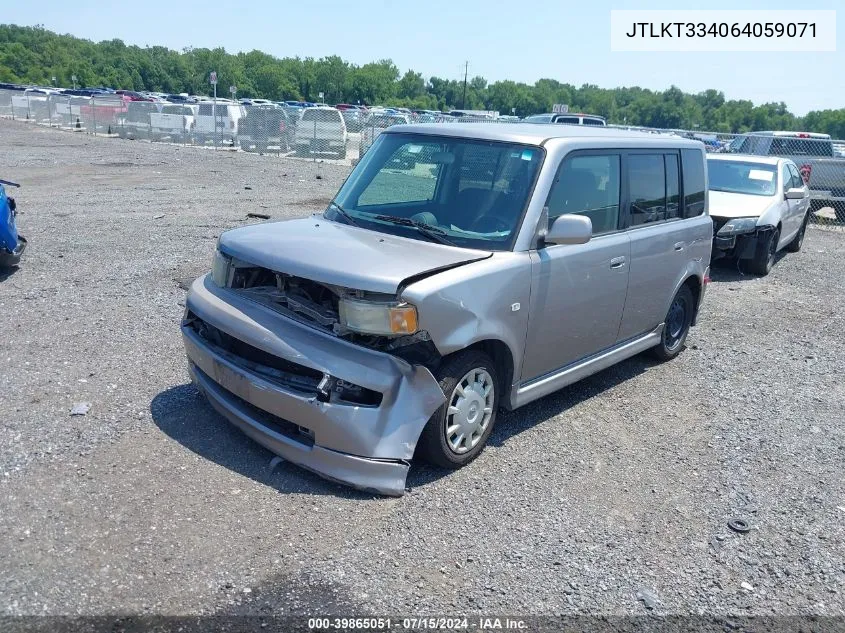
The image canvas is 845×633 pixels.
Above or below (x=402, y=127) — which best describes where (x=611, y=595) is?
below

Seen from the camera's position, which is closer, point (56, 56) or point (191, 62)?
point (56, 56)

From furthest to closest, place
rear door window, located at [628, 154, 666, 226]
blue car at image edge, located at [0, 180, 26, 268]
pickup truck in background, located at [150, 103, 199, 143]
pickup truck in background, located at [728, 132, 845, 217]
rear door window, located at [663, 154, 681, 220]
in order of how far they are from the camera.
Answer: pickup truck in background, located at [150, 103, 199, 143] → pickup truck in background, located at [728, 132, 845, 217] → blue car at image edge, located at [0, 180, 26, 268] → rear door window, located at [663, 154, 681, 220] → rear door window, located at [628, 154, 666, 226]

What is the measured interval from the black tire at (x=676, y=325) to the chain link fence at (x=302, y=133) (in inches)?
441

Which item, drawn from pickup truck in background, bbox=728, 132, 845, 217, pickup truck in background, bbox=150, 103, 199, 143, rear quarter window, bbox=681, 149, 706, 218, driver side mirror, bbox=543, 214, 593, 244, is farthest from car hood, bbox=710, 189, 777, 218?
pickup truck in background, bbox=150, 103, 199, 143

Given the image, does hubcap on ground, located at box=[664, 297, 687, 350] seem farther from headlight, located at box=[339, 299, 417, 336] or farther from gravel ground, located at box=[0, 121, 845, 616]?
headlight, located at box=[339, 299, 417, 336]

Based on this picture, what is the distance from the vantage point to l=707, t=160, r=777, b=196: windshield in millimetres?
11773

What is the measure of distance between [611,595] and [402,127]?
3.63 meters

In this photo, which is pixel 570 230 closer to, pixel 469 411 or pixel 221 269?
pixel 469 411

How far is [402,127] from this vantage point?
18.1 ft

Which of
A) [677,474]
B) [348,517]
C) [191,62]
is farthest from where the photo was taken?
[191,62]

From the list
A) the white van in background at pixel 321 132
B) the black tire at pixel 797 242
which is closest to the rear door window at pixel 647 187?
the black tire at pixel 797 242

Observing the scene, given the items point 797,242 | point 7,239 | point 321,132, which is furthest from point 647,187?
point 321,132

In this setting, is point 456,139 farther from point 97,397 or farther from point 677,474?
point 97,397

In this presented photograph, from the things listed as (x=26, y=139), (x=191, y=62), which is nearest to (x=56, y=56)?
(x=191, y=62)
